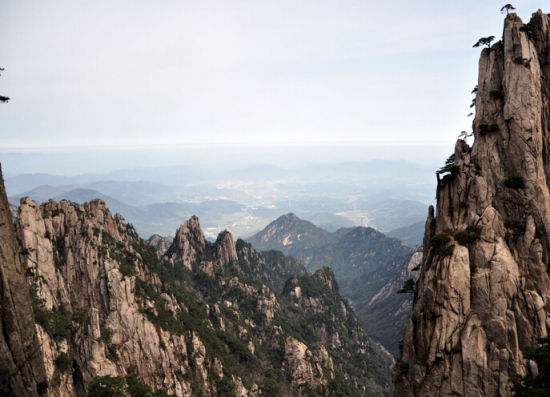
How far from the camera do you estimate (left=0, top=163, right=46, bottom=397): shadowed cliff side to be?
1641 cm

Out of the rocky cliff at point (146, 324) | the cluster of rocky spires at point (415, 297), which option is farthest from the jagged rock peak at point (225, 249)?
the cluster of rocky spires at point (415, 297)

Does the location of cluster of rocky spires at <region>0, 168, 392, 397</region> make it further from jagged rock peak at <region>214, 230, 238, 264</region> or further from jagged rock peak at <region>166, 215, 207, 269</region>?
jagged rock peak at <region>214, 230, 238, 264</region>

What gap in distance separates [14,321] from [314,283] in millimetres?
162201

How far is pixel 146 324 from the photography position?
66.8 metres

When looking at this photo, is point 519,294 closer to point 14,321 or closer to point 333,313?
point 14,321

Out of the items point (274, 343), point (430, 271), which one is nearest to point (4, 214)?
point (430, 271)

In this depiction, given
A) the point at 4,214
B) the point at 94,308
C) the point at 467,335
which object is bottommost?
the point at 94,308

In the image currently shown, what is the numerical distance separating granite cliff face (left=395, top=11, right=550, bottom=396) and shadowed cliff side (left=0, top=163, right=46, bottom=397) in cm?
3476

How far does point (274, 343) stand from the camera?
10569 cm

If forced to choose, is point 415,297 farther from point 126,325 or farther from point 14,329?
point 126,325

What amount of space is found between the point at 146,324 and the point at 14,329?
53.7m

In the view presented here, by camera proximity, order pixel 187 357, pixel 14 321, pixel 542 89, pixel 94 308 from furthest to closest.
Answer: pixel 187 357 < pixel 94 308 < pixel 542 89 < pixel 14 321

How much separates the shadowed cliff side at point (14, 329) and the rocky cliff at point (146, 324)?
860 millimetres

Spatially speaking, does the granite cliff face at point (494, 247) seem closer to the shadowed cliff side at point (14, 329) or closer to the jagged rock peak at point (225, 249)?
the shadowed cliff side at point (14, 329)
